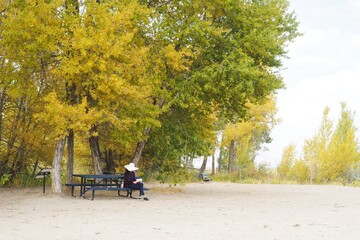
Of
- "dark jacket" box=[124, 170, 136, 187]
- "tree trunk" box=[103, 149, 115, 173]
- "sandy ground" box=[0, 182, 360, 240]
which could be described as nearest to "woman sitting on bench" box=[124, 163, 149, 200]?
"dark jacket" box=[124, 170, 136, 187]

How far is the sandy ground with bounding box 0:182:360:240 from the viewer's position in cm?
870

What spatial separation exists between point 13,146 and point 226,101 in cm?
975

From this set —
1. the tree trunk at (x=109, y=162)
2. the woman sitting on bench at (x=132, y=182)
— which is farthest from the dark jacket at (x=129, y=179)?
the tree trunk at (x=109, y=162)

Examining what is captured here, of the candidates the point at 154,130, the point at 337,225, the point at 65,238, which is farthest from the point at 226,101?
the point at 65,238

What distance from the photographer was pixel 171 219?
11047 millimetres

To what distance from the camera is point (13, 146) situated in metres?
21.3

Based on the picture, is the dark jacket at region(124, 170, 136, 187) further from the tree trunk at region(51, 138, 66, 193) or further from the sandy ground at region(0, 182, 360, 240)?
the tree trunk at region(51, 138, 66, 193)

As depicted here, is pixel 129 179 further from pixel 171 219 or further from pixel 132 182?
pixel 171 219

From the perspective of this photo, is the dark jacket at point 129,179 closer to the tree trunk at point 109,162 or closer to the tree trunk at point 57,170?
the tree trunk at point 57,170

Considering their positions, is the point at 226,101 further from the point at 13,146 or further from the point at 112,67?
the point at 13,146

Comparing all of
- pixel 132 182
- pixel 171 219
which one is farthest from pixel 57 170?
pixel 171 219

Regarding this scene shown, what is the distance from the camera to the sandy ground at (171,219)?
28.6 ft

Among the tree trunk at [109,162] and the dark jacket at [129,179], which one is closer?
A: the dark jacket at [129,179]

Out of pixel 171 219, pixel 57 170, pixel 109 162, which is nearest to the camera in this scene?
pixel 171 219
